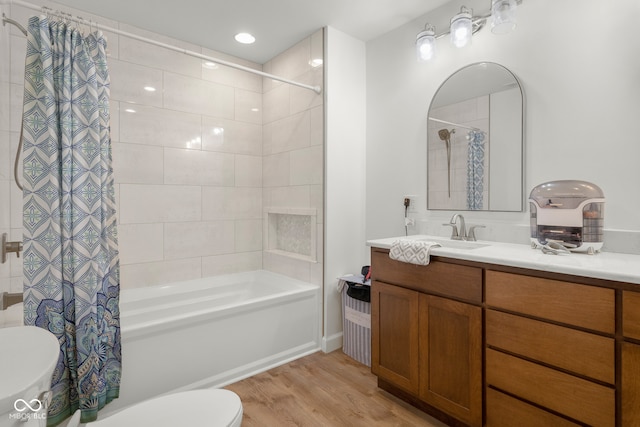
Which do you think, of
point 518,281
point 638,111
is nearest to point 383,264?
point 518,281

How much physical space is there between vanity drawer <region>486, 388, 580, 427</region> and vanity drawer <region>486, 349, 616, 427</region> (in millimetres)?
32

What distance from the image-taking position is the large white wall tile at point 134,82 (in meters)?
2.50

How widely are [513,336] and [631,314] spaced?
16.6 inches

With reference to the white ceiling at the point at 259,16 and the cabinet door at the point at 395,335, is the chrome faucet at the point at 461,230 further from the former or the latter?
the white ceiling at the point at 259,16

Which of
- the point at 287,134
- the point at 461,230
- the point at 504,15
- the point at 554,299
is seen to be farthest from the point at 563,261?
the point at 287,134

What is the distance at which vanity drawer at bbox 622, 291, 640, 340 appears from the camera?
3.71 ft

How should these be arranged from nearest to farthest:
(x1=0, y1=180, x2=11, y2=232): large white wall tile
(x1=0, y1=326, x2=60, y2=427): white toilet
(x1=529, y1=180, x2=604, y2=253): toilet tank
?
1. (x1=0, y1=326, x2=60, y2=427): white toilet
2. (x1=0, y1=180, x2=11, y2=232): large white wall tile
3. (x1=529, y1=180, x2=604, y2=253): toilet tank

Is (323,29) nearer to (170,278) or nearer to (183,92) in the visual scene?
(183,92)

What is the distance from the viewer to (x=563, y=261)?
1.37 m

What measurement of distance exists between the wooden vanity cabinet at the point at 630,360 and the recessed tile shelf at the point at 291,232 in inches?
76.7

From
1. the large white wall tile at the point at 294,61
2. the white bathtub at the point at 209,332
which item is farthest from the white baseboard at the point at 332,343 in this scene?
the large white wall tile at the point at 294,61

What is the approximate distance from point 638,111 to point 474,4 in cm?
116

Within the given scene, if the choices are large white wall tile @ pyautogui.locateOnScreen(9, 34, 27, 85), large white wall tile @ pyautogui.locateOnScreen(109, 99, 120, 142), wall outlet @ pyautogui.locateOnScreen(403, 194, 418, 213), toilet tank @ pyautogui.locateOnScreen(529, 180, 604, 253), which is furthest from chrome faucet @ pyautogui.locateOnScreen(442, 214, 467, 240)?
large white wall tile @ pyautogui.locateOnScreen(9, 34, 27, 85)

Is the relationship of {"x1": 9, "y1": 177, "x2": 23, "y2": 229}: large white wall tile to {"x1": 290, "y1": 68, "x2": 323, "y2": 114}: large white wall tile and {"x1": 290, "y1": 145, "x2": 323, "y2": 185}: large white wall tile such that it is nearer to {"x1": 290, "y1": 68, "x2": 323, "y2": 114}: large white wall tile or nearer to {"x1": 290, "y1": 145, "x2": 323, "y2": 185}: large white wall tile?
{"x1": 290, "y1": 145, "x2": 323, "y2": 185}: large white wall tile
